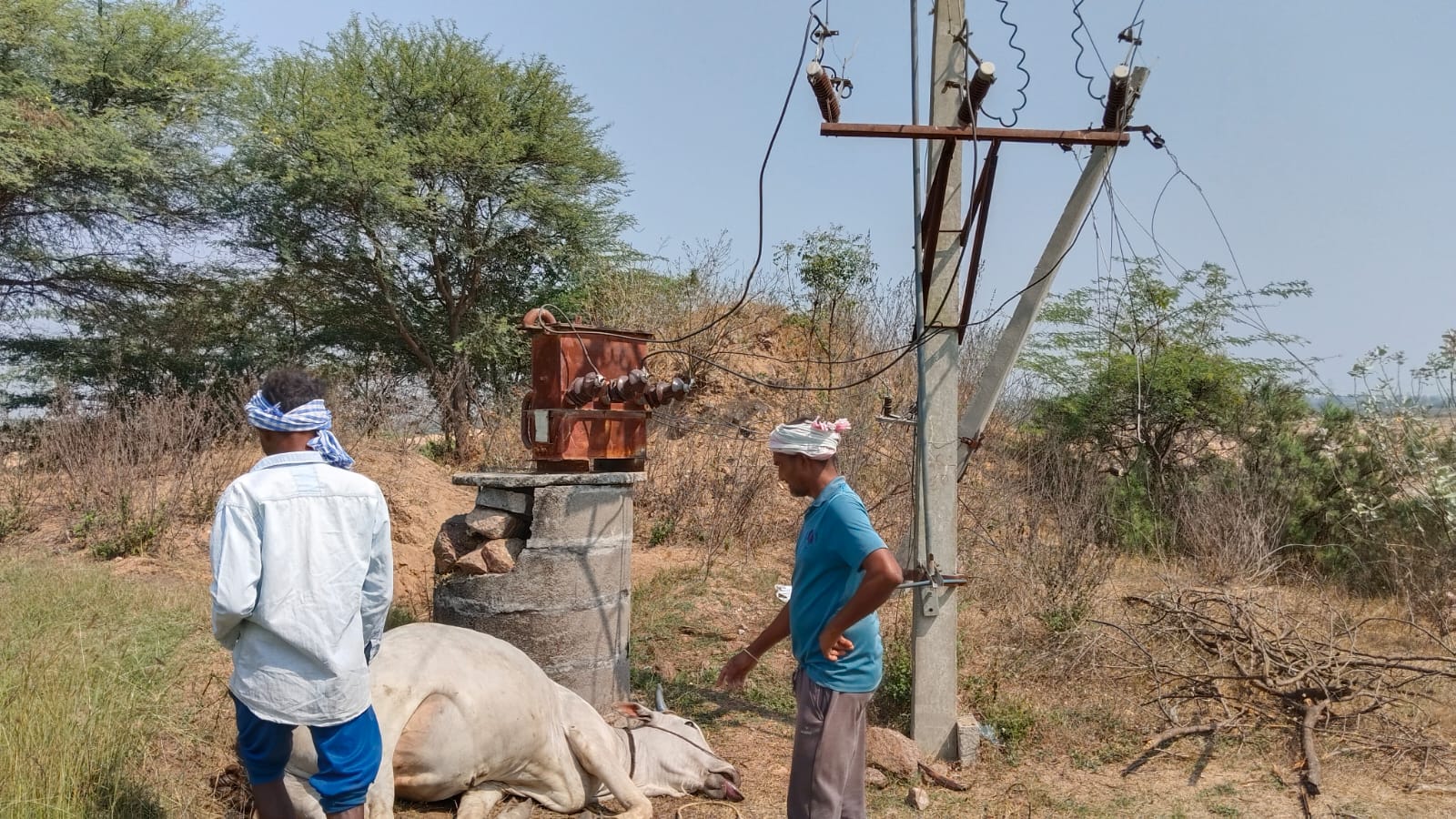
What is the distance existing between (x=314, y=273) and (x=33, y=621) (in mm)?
9558

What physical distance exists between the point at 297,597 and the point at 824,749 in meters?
1.83

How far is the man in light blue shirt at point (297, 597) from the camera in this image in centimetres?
288

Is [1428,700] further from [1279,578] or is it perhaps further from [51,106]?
[51,106]

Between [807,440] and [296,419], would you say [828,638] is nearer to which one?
[807,440]

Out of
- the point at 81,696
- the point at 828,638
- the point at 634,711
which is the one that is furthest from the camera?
the point at 634,711

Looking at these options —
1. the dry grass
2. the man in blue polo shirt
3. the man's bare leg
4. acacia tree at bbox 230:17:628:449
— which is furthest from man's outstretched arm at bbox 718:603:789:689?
acacia tree at bbox 230:17:628:449

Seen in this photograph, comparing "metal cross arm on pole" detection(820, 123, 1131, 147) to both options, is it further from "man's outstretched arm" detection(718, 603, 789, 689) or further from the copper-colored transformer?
"man's outstretched arm" detection(718, 603, 789, 689)

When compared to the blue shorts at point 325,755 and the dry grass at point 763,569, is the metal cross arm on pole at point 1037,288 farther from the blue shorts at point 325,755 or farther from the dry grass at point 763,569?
the blue shorts at point 325,755

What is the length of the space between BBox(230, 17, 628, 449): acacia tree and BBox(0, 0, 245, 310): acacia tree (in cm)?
70

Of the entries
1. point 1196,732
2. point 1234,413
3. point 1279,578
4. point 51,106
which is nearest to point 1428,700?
point 1196,732

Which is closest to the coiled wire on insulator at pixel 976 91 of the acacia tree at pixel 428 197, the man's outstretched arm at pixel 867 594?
the man's outstretched arm at pixel 867 594

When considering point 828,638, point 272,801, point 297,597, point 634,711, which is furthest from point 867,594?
point 634,711

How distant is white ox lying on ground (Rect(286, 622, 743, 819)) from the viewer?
4008 millimetres

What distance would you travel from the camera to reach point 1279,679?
20.5 ft
